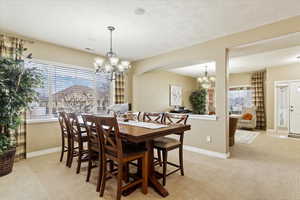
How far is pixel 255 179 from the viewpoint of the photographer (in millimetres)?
2400

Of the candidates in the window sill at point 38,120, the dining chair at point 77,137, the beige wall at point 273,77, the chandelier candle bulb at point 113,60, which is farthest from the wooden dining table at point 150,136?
the beige wall at point 273,77

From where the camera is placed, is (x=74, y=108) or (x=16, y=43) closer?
(x=16, y=43)

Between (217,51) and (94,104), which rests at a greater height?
(217,51)

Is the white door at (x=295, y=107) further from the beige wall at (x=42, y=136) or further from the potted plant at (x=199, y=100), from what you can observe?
the beige wall at (x=42, y=136)

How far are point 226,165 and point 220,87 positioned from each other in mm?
1578

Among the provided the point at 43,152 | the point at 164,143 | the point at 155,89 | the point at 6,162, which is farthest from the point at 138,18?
the point at 155,89

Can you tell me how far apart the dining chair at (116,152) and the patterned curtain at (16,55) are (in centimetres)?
223

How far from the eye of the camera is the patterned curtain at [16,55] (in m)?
3.07

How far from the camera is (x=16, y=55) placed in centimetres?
314

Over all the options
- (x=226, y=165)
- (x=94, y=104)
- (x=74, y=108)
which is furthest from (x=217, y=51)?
(x=74, y=108)

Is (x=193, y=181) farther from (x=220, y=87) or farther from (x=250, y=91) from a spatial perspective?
(x=250, y=91)

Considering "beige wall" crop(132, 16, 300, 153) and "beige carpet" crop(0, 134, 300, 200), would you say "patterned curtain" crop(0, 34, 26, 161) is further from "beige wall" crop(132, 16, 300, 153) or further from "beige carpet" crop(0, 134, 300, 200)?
"beige wall" crop(132, 16, 300, 153)

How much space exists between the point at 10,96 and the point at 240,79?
26.9ft

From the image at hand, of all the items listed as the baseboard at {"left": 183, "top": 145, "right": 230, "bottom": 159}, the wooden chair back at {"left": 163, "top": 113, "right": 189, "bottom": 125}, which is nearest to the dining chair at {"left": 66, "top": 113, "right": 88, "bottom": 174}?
the wooden chair back at {"left": 163, "top": 113, "right": 189, "bottom": 125}
